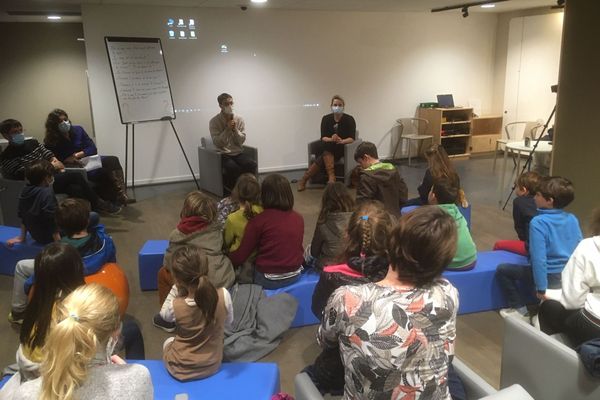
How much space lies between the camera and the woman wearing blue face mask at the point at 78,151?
5.18 m

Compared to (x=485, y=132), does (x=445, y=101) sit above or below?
above

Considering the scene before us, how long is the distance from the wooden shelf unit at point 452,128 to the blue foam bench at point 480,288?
16.9ft

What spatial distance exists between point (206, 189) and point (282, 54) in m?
2.27

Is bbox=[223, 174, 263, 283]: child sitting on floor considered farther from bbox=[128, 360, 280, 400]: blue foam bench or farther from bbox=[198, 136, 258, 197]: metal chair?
bbox=[198, 136, 258, 197]: metal chair

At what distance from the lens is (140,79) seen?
20.0 ft

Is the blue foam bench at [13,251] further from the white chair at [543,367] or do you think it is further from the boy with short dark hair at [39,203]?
the white chair at [543,367]

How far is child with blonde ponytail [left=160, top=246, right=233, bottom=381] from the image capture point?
204 cm


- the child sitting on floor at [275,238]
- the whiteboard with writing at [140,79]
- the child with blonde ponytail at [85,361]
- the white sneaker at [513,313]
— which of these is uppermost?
the whiteboard with writing at [140,79]

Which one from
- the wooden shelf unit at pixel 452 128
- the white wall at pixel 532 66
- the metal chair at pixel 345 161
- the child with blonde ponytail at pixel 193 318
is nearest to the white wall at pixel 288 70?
the wooden shelf unit at pixel 452 128

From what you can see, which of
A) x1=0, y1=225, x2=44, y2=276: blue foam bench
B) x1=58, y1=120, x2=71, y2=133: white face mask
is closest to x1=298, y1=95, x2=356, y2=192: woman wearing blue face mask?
x1=58, y1=120, x2=71, y2=133: white face mask

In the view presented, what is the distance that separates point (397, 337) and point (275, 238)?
161 cm

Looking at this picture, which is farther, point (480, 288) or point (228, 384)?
point (480, 288)

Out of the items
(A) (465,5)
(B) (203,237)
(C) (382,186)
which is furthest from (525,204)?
(A) (465,5)

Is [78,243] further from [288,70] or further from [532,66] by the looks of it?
[532,66]
